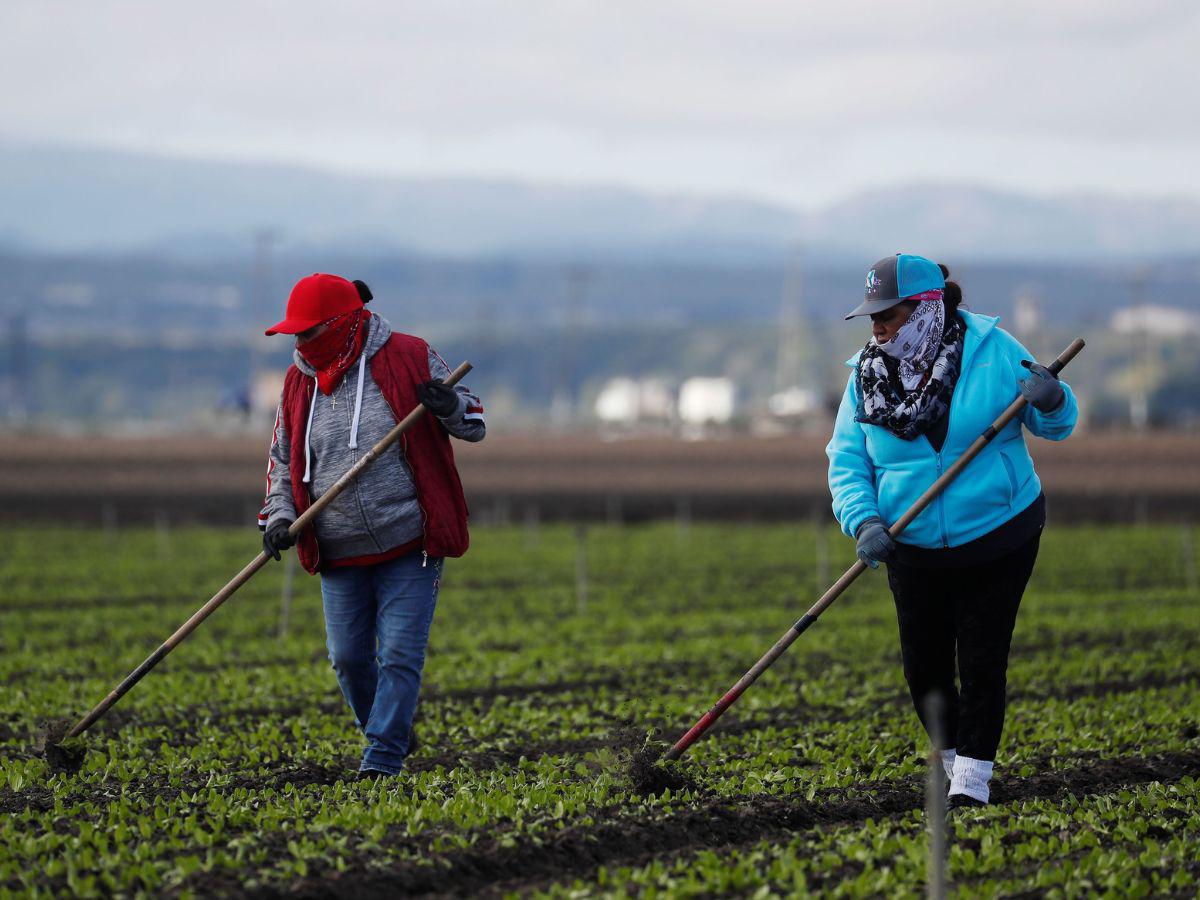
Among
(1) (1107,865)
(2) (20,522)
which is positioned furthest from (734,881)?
(2) (20,522)

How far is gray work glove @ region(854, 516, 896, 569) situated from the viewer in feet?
24.6

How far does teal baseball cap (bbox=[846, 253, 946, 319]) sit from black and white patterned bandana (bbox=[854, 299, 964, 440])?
118mm

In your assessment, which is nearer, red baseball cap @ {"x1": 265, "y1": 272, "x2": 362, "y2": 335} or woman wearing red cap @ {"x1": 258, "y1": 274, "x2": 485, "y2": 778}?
red baseball cap @ {"x1": 265, "y1": 272, "x2": 362, "y2": 335}

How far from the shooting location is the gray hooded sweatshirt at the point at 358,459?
8.23m

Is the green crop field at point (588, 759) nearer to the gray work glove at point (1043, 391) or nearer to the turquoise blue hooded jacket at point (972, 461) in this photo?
the turquoise blue hooded jacket at point (972, 461)

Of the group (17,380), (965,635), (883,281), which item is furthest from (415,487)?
(17,380)

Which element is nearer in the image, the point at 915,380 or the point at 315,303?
the point at 915,380

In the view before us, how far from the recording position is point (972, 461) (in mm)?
7574

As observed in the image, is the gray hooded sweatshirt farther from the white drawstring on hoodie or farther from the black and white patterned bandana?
the black and white patterned bandana

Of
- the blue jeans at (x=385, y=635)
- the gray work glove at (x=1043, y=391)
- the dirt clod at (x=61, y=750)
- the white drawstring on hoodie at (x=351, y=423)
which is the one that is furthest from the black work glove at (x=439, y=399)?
the gray work glove at (x=1043, y=391)

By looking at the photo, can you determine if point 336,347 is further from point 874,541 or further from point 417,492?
point 874,541

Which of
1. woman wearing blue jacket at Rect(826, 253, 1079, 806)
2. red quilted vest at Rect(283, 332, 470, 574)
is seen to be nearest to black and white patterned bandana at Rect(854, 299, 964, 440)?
woman wearing blue jacket at Rect(826, 253, 1079, 806)

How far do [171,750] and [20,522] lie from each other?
30.8 m

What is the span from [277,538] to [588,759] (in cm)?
200
